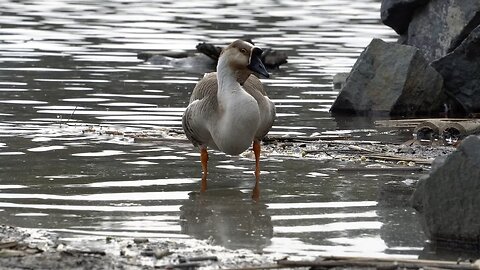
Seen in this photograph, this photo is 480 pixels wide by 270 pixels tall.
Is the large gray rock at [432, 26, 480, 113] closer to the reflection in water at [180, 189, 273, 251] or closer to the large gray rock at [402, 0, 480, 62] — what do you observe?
the large gray rock at [402, 0, 480, 62]

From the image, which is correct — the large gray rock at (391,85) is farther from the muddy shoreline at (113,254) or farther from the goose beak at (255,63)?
the muddy shoreline at (113,254)

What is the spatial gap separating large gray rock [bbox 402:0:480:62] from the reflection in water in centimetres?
647

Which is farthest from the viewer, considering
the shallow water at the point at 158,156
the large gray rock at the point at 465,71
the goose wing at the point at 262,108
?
the large gray rock at the point at 465,71

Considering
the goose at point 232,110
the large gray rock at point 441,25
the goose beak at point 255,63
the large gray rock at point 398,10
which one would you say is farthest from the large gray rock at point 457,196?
the large gray rock at point 398,10

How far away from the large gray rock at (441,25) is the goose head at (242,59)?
6144mm

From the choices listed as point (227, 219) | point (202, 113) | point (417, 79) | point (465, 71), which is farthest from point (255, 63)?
point (465, 71)

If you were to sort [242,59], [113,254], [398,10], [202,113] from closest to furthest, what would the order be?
1. [113,254]
2. [242,59]
3. [202,113]
4. [398,10]

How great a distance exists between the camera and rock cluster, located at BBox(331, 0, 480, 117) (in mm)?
14961

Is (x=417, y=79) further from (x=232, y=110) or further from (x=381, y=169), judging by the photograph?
(x=232, y=110)

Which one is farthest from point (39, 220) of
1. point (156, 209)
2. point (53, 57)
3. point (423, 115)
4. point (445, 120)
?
point (53, 57)

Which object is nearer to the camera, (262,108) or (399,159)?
(262,108)

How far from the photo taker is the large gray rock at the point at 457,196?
305 inches

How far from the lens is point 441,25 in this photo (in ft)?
Answer: 53.5

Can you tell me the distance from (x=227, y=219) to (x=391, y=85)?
21.5ft
